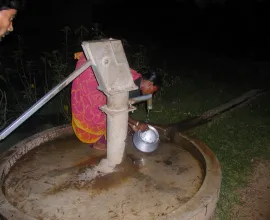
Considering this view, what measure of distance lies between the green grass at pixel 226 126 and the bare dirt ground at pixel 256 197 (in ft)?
0.28

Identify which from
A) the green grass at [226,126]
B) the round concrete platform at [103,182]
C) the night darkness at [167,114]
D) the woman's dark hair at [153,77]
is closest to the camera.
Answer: the round concrete platform at [103,182]

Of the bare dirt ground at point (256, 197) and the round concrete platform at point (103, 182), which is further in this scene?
the bare dirt ground at point (256, 197)

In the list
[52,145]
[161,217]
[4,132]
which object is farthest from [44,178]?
[161,217]

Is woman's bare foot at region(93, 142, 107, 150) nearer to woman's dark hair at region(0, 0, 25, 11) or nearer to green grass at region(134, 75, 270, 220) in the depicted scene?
green grass at region(134, 75, 270, 220)

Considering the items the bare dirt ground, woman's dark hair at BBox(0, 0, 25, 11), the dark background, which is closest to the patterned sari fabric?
woman's dark hair at BBox(0, 0, 25, 11)

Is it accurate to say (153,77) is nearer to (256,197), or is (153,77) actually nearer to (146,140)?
(146,140)

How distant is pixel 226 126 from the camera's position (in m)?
5.18

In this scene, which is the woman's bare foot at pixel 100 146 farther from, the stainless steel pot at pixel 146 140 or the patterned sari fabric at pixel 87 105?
the stainless steel pot at pixel 146 140

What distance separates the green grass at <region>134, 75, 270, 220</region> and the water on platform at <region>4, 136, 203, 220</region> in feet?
2.01

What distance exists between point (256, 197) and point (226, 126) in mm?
1786

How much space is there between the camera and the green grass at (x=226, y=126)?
3.86 metres

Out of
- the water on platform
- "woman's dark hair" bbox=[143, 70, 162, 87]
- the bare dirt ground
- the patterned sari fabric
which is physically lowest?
the bare dirt ground

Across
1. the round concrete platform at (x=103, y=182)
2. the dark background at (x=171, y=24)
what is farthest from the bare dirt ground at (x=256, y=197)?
the dark background at (x=171, y=24)

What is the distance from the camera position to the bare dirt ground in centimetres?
332
